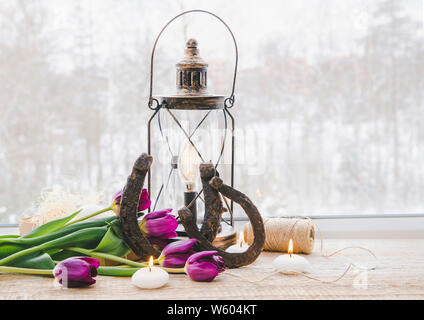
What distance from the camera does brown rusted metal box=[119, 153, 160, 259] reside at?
3.01 ft

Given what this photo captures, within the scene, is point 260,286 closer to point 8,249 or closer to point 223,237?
point 223,237

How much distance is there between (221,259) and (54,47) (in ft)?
2.54

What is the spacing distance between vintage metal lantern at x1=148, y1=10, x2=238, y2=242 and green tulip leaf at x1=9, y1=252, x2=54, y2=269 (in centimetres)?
26

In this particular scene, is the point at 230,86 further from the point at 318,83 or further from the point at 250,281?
the point at 250,281

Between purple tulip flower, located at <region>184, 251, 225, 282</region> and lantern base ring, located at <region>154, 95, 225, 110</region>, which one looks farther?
lantern base ring, located at <region>154, 95, 225, 110</region>

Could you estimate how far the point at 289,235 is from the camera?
1053 mm

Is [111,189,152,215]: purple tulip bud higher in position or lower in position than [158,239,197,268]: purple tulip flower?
higher

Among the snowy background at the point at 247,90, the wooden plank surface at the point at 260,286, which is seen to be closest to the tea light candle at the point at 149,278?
the wooden plank surface at the point at 260,286

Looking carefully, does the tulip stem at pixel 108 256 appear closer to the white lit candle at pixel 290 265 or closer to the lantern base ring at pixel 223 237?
the lantern base ring at pixel 223 237

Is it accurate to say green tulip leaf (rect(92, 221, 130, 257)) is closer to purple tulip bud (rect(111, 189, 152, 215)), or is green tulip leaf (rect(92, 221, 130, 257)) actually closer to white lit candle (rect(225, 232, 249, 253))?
purple tulip bud (rect(111, 189, 152, 215))

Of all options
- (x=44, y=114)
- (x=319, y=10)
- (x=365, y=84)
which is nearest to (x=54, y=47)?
(x=44, y=114)

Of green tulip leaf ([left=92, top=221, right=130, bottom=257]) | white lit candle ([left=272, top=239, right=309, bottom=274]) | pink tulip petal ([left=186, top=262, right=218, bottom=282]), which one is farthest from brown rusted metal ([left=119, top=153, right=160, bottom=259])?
white lit candle ([left=272, top=239, right=309, bottom=274])

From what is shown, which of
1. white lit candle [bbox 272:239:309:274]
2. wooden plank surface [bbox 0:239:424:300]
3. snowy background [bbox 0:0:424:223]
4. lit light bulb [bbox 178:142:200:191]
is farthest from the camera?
snowy background [bbox 0:0:424:223]

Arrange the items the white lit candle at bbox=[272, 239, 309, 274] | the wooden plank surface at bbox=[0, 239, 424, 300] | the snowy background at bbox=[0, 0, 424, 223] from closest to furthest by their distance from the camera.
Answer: the wooden plank surface at bbox=[0, 239, 424, 300], the white lit candle at bbox=[272, 239, 309, 274], the snowy background at bbox=[0, 0, 424, 223]
